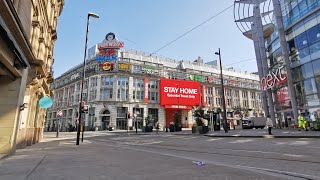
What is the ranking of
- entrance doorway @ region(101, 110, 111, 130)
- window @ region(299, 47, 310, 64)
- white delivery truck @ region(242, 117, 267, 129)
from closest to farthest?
window @ region(299, 47, 310, 64)
white delivery truck @ region(242, 117, 267, 129)
entrance doorway @ region(101, 110, 111, 130)

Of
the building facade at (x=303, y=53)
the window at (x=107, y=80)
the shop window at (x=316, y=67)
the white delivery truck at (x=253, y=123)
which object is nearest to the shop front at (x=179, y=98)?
the window at (x=107, y=80)

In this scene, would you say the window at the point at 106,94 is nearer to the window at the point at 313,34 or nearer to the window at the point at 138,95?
the window at the point at 138,95

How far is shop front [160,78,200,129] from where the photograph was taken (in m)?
68.3

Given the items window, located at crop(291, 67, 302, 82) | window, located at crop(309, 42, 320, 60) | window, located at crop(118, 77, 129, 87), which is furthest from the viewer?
window, located at crop(118, 77, 129, 87)

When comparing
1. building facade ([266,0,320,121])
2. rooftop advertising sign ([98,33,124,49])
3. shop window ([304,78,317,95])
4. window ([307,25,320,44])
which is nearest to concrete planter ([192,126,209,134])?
building facade ([266,0,320,121])

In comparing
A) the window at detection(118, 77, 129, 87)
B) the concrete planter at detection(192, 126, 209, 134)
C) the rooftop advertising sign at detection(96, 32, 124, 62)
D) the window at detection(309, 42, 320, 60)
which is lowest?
the concrete planter at detection(192, 126, 209, 134)

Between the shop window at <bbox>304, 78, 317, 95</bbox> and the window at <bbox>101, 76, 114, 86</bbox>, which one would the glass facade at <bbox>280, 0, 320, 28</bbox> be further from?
the window at <bbox>101, 76, 114, 86</bbox>

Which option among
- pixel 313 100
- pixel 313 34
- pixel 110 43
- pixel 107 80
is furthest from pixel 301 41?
pixel 107 80

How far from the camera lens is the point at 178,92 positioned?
229 feet

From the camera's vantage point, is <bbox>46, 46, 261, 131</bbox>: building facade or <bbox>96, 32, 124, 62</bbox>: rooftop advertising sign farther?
<bbox>96, 32, 124, 62</bbox>: rooftop advertising sign

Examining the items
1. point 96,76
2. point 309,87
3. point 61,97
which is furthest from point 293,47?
point 61,97

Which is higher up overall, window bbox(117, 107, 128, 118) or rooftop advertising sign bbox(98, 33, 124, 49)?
rooftop advertising sign bbox(98, 33, 124, 49)

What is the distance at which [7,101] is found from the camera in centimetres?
990

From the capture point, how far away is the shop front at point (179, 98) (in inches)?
2688
